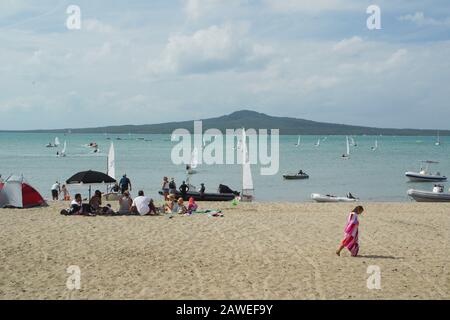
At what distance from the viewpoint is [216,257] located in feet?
37.2

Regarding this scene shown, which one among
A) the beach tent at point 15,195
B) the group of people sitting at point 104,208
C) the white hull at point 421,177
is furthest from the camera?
the white hull at point 421,177

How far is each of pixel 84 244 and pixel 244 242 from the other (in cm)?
361

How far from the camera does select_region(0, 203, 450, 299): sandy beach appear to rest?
8945 mm

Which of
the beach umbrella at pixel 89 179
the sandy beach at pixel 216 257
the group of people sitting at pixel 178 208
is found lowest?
the sandy beach at pixel 216 257

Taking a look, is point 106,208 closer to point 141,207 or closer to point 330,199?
point 141,207

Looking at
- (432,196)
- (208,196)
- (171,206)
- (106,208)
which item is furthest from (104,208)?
(432,196)

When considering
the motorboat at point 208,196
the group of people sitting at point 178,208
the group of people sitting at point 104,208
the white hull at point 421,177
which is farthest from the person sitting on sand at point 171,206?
the white hull at point 421,177

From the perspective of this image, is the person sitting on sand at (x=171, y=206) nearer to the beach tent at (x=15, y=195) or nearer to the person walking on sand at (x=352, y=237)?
the beach tent at (x=15, y=195)

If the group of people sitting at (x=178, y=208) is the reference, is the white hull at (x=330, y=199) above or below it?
below

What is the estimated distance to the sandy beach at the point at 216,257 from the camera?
29.3ft

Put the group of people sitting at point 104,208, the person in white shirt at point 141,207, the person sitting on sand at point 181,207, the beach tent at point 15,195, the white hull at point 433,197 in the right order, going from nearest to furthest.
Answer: the group of people sitting at point 104,208 → the person in white shirt at point 141,207 → the person sitting on sand at point 181,207 → the beach tent at point 15,195 → the white hull at point 433,197

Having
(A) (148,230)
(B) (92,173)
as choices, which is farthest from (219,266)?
(B) (92,173)

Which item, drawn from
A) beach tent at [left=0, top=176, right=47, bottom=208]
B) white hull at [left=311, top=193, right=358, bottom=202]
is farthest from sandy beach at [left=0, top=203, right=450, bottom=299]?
white hull at [left=311, top=193, right=358, bottom=202]

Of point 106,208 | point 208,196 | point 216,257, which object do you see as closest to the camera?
point 216,257
